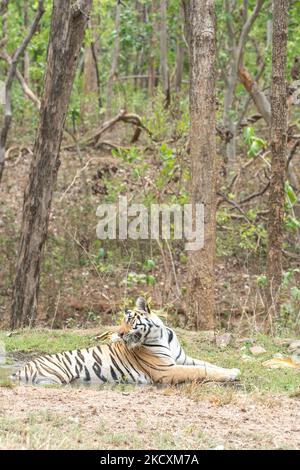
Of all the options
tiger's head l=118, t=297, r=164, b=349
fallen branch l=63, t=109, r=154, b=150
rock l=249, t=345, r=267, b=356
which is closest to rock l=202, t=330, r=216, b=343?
rock l=249, t=345, r=267, b=356

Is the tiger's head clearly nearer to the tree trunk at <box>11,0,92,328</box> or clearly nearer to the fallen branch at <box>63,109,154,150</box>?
the tree trunk at <box>11,0,92,328</box>

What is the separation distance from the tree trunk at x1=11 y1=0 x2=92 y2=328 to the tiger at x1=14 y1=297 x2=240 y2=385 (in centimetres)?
351

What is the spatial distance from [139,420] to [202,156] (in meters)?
5.41

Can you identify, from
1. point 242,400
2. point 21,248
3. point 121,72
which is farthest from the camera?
point 121,72

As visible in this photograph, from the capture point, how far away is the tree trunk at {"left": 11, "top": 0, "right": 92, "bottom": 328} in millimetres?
11586

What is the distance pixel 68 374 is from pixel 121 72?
20.7 metres

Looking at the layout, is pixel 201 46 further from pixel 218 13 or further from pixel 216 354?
pixel 218 13

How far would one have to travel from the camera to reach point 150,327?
8.45 metres

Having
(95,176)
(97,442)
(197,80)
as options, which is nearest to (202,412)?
(97,442)

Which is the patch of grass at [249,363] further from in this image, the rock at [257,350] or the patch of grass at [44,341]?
the patch of grass at [44,341]

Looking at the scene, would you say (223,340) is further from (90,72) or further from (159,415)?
(90,72)

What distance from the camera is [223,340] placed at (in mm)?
10211

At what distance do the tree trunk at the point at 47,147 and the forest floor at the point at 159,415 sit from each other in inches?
164

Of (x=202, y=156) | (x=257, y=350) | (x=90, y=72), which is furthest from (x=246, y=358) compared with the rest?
(x=90, y=72)
